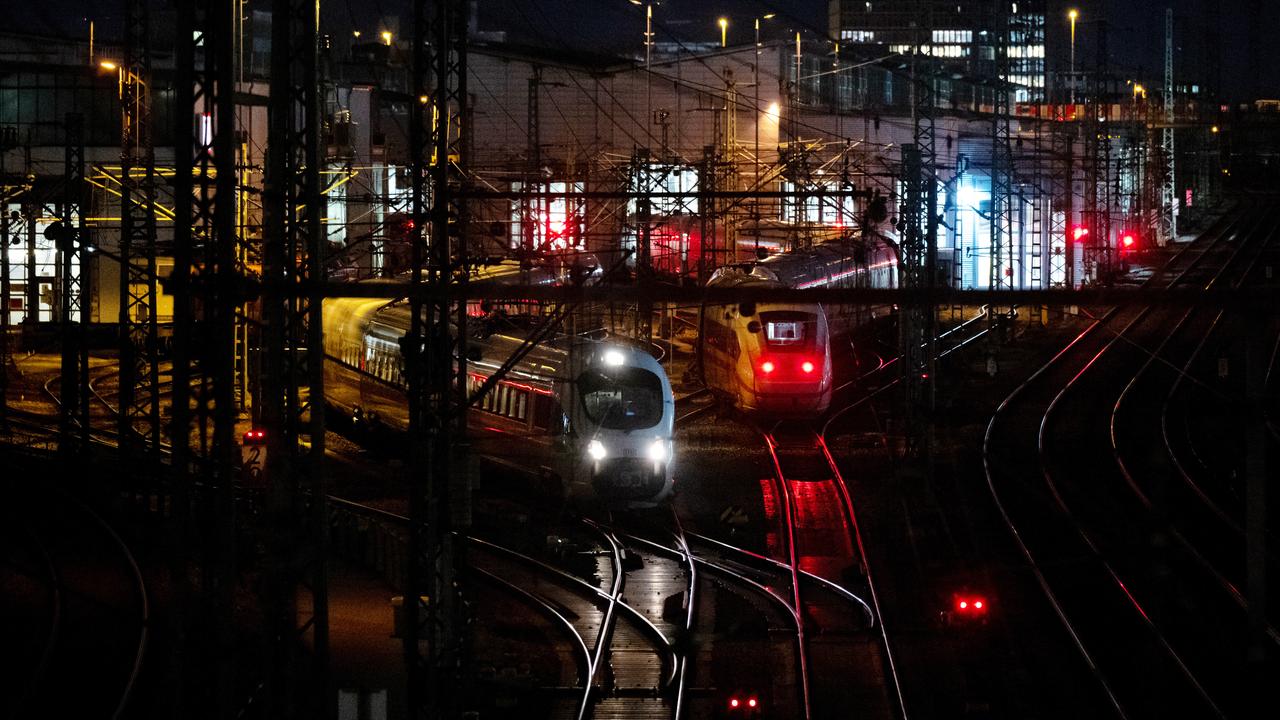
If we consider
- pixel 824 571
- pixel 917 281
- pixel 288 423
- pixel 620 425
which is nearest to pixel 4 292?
pixel 620 425

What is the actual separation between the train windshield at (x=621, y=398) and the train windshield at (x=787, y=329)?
500 centimetres

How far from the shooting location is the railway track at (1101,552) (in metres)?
11.2

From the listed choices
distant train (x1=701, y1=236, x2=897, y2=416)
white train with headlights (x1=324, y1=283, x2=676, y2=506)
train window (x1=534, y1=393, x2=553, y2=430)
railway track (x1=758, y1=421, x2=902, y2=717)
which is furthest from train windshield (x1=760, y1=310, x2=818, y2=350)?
train window (x1=534, y1=393, x2=553, y2=430)

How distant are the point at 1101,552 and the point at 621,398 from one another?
5909 millimetres

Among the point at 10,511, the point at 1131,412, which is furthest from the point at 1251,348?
the point at 1131,412

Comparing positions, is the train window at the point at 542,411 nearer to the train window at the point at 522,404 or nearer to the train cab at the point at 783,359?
the train window at the point at 522,404

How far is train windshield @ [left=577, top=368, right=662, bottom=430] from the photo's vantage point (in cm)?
1672

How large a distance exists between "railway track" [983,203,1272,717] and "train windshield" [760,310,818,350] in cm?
331

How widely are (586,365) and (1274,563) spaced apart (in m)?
8.14

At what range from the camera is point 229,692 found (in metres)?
7.58

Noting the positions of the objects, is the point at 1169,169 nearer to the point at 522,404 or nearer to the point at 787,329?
the point at 787,329

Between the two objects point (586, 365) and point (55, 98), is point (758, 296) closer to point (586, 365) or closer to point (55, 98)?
point (586, 365)

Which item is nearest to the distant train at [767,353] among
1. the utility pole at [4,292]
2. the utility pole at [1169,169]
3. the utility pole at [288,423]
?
the utility pole at [288,423]

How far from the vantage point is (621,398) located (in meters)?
16.9
